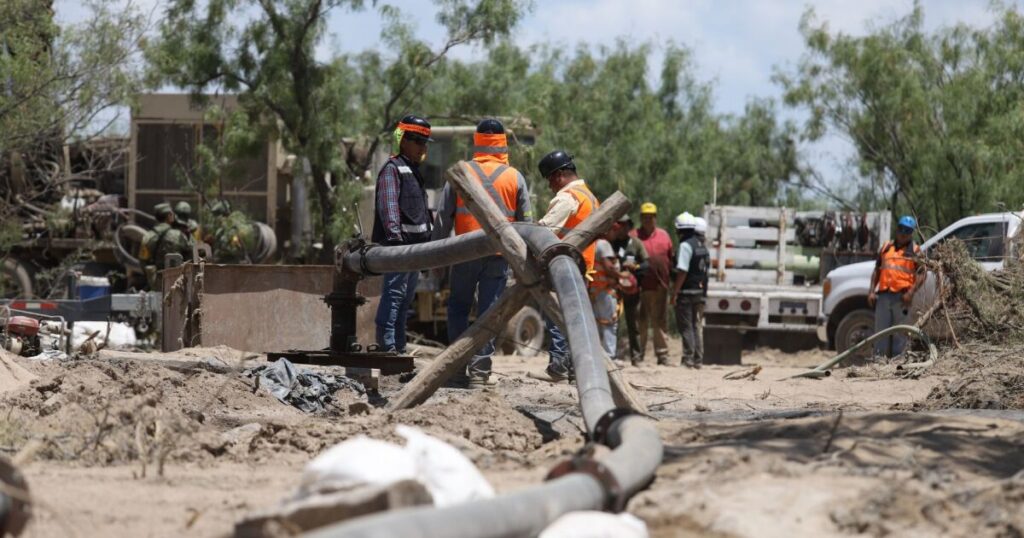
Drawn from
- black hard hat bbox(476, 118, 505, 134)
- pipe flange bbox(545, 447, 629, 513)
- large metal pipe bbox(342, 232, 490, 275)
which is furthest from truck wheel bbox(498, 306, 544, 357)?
pipe flange bbox(545, 447, 629, 513)

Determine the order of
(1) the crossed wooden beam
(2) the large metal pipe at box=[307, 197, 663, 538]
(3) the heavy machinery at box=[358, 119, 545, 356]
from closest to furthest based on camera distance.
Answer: (2) the large metal pipe at box=[307, 197, 663, 538], (1) the crossed wooden beam, (3) the heavy machinery at box=[358, 119, 545, 356]

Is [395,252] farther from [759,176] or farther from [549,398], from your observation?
[759,176]

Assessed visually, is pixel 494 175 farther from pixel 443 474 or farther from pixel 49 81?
pixel 49 81

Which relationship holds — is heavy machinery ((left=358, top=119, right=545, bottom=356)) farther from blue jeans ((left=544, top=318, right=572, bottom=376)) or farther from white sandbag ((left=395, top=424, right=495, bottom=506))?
white sandbag ((left=395, top=424, right=495, bottom=506))

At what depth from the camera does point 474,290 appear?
10117 mm

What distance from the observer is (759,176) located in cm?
4275

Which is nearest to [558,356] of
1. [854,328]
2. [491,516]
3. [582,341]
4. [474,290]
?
[474,290]

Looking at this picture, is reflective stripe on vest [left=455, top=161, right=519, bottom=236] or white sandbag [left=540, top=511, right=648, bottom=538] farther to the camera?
reflective stripe on vest [left=455, top=161, right=519, bottom=236]

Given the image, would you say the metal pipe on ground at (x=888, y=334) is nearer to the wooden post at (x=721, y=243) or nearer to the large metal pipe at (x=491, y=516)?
the wooden post at (x=721, y=243)

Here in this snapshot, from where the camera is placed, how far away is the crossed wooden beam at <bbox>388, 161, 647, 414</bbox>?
8164mm

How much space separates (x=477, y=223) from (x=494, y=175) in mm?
371

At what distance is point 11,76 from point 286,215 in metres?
4.70

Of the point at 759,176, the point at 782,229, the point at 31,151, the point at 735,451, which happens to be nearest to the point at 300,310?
the point at 735,451

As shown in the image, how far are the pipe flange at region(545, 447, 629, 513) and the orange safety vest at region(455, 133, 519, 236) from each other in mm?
4538
